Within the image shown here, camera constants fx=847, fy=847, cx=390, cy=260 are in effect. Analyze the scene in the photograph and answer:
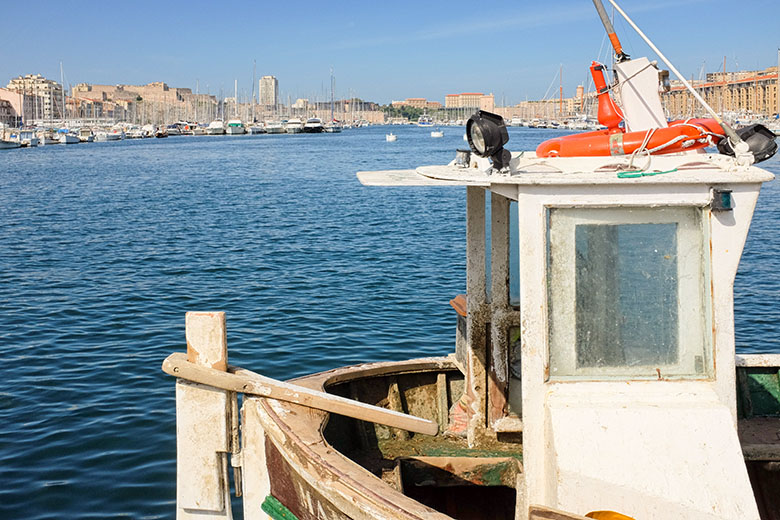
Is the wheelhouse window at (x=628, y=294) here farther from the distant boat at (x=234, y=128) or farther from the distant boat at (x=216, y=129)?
the distant boat at (x=234, y=128)

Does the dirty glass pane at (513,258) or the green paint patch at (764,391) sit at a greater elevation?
the dirty glass pane at (513,258)

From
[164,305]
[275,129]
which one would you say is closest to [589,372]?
[164,305]

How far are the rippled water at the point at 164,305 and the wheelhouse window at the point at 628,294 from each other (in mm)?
5354

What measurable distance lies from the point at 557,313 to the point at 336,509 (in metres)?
1.58

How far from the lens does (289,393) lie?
16.9 ft

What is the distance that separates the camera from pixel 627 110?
5.86 meters

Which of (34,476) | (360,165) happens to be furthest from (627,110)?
(360,165)

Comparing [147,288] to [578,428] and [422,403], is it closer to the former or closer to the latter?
[422,403]

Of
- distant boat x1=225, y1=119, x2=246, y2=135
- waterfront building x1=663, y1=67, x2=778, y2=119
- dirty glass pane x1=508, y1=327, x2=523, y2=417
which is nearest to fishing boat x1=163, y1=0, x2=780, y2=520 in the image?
dirty glass pane x1=508, y1=327, x2=523, y2=417

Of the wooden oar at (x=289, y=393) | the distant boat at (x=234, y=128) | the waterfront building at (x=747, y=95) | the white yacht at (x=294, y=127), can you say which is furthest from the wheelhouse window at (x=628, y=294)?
the white yacht at (x=294, y=127)

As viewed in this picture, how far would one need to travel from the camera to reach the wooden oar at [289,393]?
4918mm

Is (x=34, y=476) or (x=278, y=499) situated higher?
(x=278, y=499)

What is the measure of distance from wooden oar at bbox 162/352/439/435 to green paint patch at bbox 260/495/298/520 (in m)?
0.59

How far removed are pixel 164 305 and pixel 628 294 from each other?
1438 cm
